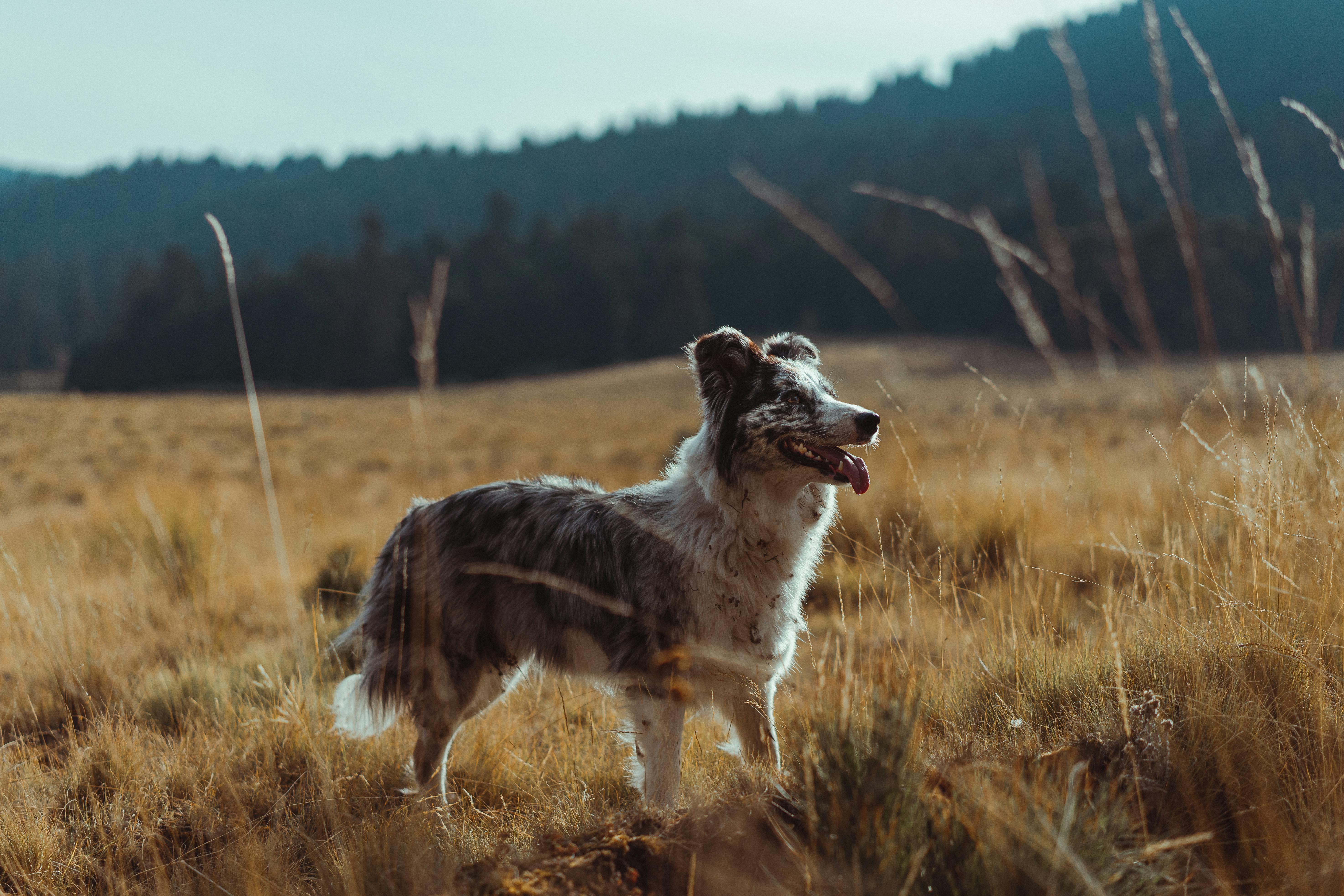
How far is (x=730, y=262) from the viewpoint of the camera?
81.8 meters

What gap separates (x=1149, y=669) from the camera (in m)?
2.75

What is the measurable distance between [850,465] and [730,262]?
81.5 metres

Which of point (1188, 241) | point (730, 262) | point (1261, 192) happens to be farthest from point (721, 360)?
point (730, 262)

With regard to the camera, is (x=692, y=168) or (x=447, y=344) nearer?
(x=447, y=344)

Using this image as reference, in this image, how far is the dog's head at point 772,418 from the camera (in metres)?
2.95

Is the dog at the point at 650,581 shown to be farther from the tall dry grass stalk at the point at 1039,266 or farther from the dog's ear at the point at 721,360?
the tall dry grass stalk at the point at 1039,266

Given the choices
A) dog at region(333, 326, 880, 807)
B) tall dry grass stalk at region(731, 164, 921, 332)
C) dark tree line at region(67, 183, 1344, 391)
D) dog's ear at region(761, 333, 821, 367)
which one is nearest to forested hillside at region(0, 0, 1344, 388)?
dark tree line at region(67, 183, 1344, 391)

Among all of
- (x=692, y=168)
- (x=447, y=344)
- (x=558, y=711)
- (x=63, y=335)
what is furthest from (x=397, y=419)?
(x=692, y=168)

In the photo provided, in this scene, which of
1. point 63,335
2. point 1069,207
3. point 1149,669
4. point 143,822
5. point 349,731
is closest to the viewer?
point 1149,669

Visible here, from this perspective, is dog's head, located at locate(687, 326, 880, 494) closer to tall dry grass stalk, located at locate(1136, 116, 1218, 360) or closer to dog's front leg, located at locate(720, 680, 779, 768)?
dog's front leg, located at locate(720, 680, 779, 768)

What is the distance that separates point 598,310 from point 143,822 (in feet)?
259

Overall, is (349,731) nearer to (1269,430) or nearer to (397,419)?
(1269,430)

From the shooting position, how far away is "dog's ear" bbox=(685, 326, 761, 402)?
317 centimetres

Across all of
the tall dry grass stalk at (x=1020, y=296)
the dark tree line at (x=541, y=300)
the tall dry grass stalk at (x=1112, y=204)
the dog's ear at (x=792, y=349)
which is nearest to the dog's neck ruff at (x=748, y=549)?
the dog's ear at (x=792, y=349)
